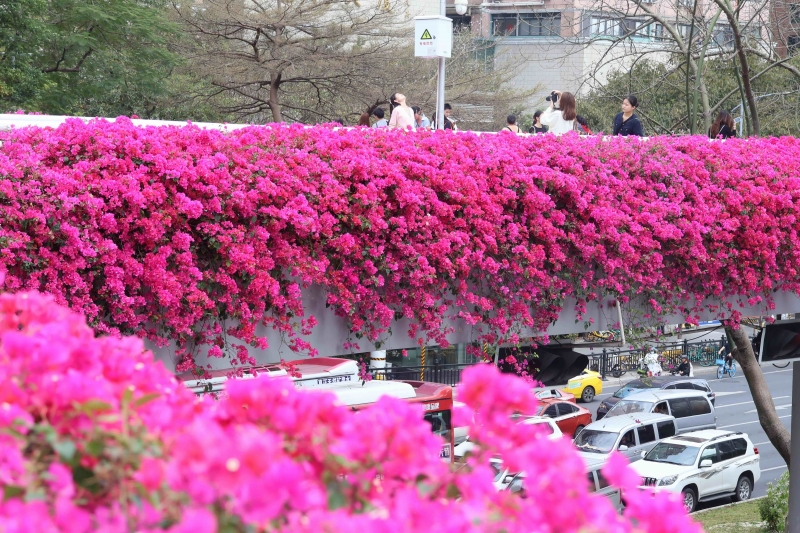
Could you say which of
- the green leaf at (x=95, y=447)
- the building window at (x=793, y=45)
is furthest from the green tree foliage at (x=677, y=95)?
the green leaf at (x=95, y=447)

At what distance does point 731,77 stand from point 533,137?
835 inches

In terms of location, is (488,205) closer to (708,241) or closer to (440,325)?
(440,325)

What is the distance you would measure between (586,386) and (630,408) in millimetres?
5002

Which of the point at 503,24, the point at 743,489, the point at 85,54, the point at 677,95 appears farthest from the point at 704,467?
the point at 503,24

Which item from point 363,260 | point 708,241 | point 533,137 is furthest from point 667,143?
point 363,260

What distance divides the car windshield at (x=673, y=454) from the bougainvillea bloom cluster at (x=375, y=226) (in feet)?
32.1

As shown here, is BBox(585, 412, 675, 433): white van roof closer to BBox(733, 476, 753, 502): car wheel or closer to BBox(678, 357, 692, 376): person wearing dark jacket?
BBox(733, 476, 753, 502): car wheel

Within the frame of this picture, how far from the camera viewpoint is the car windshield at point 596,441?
19969 mm

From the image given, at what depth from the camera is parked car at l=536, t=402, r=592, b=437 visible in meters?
23.5

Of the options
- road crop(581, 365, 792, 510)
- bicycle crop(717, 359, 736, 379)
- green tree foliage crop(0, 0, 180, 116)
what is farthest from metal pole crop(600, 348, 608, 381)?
green tree foliage crop(0, 0, 180, 116)

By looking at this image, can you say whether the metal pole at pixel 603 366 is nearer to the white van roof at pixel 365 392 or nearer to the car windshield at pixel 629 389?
the car windshield at pixel 629 389

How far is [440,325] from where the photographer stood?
24.8 feet

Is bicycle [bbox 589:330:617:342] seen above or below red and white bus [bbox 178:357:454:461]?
above

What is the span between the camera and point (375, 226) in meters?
6.81
